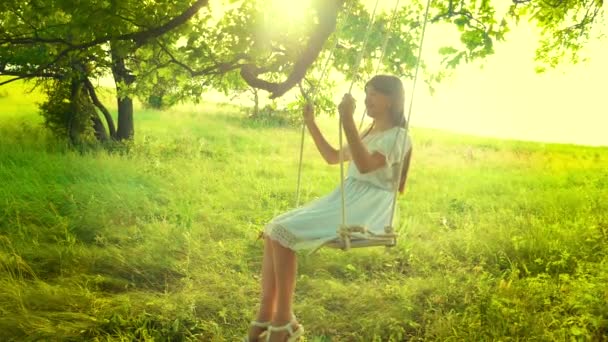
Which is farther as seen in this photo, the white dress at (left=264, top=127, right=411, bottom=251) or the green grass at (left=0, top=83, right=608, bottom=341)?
the green grass at (left=0, top=83, right=608, bottom=341)

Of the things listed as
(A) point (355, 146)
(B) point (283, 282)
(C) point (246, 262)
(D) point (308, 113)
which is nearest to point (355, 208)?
(A) point (355, 146)

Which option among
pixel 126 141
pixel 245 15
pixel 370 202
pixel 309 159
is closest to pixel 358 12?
pixel 245 15

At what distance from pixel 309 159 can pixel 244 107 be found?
11042mm

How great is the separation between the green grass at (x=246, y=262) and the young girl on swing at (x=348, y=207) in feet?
4.42

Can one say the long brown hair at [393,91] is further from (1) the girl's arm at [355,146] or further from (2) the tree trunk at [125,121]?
(2) the tree trunk at [125,121]

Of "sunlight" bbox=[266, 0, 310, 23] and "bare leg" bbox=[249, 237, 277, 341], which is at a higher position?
"sunlight" bbox=[266, 0, 310, 23]

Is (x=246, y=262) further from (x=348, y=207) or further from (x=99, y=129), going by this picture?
(x=99, y=129)

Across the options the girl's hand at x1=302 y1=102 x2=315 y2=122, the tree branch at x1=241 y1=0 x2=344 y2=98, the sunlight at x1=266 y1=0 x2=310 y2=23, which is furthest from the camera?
the sunlight at x1=266 y1=0 x2=310 y2=23

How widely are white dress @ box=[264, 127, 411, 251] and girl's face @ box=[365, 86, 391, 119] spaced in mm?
140

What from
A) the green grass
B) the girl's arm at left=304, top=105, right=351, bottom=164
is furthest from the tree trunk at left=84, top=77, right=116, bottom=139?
the girl's arm at left=304, top=105, right=351, bottom=164

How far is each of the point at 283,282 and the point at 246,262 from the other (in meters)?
3.26

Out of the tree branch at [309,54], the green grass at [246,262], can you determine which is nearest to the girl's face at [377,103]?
the tree branch at [309,54]

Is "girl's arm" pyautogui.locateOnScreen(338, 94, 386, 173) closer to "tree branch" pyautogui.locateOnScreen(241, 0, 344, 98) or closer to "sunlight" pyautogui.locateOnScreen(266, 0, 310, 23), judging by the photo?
"tree branch" pyautogui.locateOnScreen(241, 0, 344, 98)

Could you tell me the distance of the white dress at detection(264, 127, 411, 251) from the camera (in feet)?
11.8
